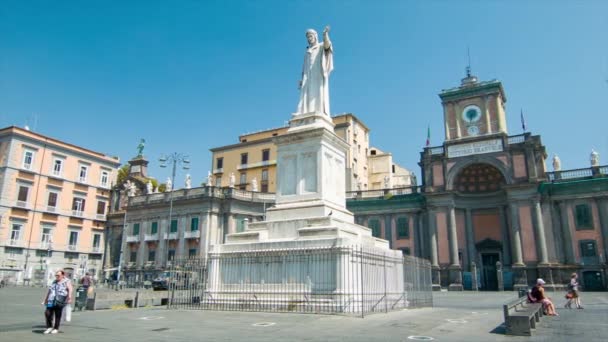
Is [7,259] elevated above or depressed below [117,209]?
below

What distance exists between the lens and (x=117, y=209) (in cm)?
5291

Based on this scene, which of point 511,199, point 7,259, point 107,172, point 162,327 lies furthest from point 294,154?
point 107,172

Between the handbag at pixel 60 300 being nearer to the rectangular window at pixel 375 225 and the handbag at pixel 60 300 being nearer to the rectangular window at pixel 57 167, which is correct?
the rectangular window at pixel 375 225

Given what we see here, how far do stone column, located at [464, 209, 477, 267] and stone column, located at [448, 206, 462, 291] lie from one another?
1237mm

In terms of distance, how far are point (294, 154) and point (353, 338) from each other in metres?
8.88

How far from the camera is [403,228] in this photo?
45031 millimetres

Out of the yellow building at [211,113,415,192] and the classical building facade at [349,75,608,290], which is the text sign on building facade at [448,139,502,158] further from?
the yellow building at [211,113,415,192]

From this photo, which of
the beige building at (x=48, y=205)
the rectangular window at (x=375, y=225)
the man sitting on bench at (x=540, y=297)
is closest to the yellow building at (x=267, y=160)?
the rectangular window at (x=375, y=225)

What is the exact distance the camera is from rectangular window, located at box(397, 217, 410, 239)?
44781 millimetres

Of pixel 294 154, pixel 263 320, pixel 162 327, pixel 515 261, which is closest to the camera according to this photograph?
pixel 162 327

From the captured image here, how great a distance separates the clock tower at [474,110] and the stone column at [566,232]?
28.2ft

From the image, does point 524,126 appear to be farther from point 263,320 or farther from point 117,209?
point 117,209

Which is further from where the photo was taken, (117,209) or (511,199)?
(117,209)

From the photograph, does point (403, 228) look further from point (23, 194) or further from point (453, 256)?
point (23, 194)
